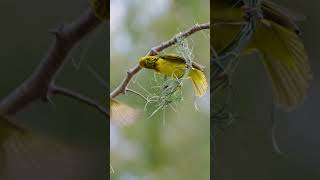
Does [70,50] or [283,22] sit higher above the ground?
[283,22]

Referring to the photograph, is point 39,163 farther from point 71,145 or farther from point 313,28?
point 313,28

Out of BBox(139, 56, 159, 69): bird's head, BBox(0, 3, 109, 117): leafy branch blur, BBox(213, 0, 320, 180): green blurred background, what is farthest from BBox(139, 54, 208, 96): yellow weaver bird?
BBox(0, 3, 109, 117): leafy branch blur

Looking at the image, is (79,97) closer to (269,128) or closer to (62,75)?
(62,75)

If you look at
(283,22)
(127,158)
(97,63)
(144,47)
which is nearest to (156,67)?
(144,47)

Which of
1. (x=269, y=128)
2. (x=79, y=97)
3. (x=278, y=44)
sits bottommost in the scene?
(x=269, y=128)

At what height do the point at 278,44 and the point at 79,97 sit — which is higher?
the point at 278,44

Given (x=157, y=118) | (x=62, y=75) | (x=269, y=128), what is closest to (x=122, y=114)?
(x=157, y=118)
